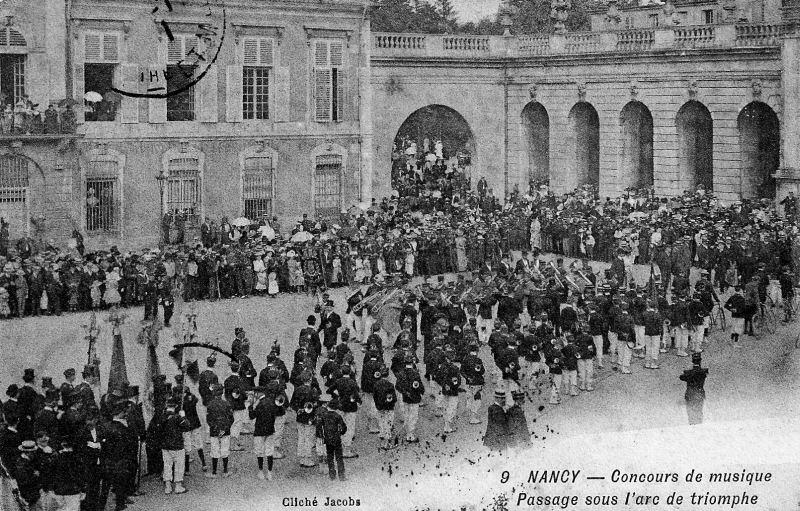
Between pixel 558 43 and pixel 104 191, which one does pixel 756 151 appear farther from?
pixel 104 191

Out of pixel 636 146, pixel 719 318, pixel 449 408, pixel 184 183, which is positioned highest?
pixel 636 146

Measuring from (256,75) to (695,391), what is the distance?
20861 millimetres

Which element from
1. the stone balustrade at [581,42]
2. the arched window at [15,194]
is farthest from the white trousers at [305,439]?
the stone balustrade at [581,42]

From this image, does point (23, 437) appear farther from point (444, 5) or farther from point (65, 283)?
point (444, 5)

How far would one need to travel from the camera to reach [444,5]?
53.6 metres

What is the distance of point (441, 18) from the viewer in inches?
2152

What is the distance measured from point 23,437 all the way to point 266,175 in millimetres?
20343

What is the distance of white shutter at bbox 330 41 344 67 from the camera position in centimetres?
3728

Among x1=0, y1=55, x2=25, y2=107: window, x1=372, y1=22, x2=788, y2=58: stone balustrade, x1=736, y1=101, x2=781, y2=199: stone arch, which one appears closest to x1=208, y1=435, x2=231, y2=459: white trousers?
x1=0, y1=55, x2=25, y2=107: window

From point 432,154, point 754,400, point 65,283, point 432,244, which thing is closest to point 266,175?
point 432,244

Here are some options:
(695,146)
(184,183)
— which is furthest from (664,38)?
(184,183)

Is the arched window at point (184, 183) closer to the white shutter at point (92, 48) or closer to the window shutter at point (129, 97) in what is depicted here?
the window shutter at point (129, 97)

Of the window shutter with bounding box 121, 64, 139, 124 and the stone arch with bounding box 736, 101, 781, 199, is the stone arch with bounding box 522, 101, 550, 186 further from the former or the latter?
the window shutter with bounding box 121, 64, 139, 124

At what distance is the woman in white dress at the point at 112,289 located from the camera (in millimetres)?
27031
